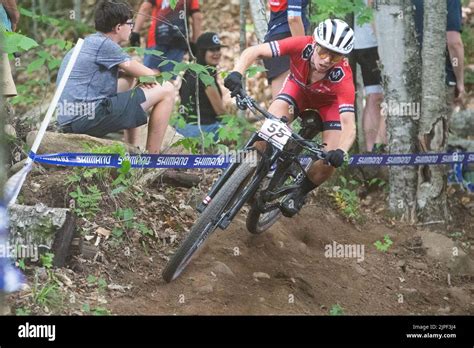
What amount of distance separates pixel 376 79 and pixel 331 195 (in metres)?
1.47

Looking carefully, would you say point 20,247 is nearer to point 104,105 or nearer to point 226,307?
point 226,307

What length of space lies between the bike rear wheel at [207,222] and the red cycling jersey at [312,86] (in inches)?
38.1

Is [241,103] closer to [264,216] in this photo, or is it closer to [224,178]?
[224,178]

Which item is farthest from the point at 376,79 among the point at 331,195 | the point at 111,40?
the point at 111,40

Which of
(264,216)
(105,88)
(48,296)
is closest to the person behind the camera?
(48,296)

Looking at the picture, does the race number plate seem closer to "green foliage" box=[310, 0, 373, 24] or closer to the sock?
the sock

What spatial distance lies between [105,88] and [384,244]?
2951 mm

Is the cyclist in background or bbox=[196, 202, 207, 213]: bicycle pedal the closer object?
bbox=[196, 202, 207, 213]: bicycle pedal

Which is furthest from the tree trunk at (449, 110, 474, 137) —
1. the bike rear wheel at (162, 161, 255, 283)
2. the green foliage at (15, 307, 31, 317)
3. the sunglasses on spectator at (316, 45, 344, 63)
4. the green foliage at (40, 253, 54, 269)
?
the green foliage at (15, 307, 31, 317)

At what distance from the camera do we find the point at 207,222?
6.05 m

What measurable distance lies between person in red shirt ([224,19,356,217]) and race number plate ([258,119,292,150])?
388mm

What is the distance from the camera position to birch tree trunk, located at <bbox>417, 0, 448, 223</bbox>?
865 cm

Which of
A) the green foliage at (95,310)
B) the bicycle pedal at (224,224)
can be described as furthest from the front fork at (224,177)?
the green foliage at (95,310)

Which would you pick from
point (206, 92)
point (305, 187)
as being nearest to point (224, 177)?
point (305, 187)
